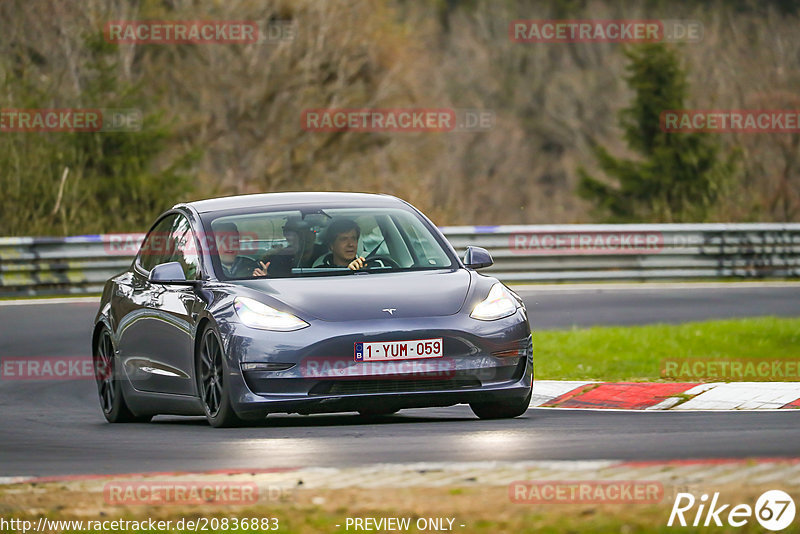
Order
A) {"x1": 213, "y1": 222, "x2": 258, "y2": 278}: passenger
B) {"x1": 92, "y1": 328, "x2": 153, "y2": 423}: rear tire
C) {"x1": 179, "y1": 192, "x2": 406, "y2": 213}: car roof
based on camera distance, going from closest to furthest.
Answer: {"x1": 213, "y1": 222, "x2": 258, "y2": 278}: passenger
{"x1": 179, "y1": 192, "x2": 406, "y2": 213}: car roof
{"x1": 92, "y1": 328, "x2": 153, "y2": 423}: rear tire

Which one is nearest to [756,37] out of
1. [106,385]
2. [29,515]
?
[106,385]

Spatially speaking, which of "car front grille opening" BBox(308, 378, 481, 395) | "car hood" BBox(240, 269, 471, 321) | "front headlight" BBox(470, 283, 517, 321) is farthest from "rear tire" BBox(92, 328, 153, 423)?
"front headlight" BBox(470, 283, 517, 321)

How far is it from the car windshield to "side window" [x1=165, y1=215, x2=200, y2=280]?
0.54 feet

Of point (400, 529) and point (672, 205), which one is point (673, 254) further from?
point (400, 529)

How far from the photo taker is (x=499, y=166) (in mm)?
57375

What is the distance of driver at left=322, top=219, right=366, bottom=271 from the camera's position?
11.0 meters

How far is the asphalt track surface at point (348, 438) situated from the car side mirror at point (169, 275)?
93 centimetres

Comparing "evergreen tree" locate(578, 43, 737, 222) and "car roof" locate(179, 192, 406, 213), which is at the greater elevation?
"car roof" locate(179, 192, 406, 213)

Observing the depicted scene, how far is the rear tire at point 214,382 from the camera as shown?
33.2 feet

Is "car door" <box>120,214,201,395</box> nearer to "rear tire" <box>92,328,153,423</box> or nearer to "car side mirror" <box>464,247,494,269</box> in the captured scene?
"rear tire" <box>92,328,153,423</box>

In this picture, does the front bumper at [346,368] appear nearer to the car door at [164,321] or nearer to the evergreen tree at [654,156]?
the car door at [164,321]

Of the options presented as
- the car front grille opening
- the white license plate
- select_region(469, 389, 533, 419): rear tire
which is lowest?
select_region(469, 389, 533, 419): rear tire

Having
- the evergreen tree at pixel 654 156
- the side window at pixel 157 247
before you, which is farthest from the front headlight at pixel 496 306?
the evergreen tree at pixel 654 156

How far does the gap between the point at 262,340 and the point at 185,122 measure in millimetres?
29475
